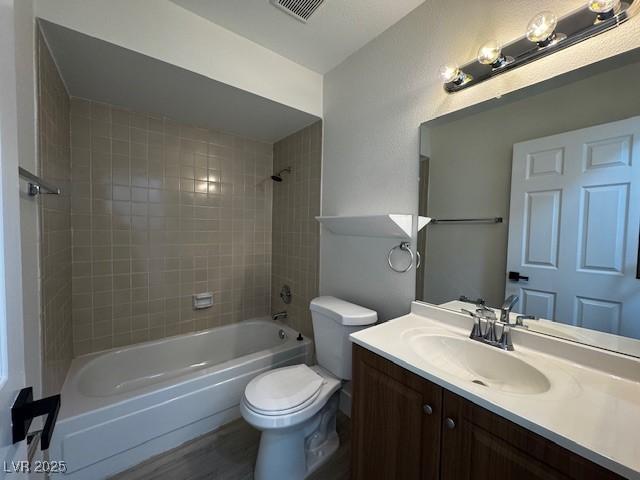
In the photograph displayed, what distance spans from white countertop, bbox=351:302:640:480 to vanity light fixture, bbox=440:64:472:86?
1141mm

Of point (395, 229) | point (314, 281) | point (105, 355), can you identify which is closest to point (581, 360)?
point (395, 229)

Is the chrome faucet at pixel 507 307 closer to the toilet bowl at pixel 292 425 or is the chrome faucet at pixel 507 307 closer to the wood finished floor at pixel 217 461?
the toilet bowl at pixel 292 425

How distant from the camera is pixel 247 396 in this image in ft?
4.18

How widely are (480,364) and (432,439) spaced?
0.39 metres

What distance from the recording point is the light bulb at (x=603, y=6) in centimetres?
82

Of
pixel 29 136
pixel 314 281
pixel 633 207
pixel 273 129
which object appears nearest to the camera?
pixel 633 207

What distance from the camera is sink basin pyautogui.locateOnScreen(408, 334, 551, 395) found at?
915mm

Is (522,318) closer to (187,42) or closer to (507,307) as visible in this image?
(507,307)

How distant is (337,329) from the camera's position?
151cm

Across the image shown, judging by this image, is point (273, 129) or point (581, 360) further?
point (273, 129)

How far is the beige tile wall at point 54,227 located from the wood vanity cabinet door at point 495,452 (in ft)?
5.45

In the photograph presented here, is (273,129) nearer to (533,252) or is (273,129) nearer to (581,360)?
(533,252)

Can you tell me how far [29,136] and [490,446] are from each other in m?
1.92

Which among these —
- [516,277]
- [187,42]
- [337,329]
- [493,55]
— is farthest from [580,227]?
[187,42]
